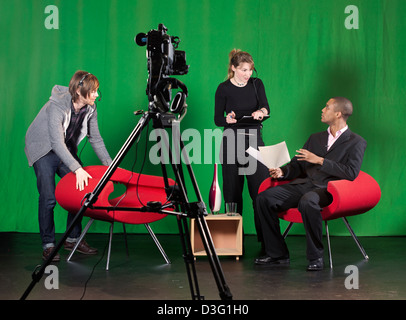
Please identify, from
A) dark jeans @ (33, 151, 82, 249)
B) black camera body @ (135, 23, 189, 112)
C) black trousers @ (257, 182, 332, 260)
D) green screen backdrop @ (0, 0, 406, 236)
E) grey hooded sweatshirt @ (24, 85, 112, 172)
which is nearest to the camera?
black camera body @ (135, 23, 189, 112)

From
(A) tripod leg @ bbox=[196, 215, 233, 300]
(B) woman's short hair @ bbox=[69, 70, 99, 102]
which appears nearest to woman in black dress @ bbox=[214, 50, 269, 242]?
(B) woman's short hair @ bbox=[69, 70, 99, 102]

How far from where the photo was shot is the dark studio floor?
2.60 m

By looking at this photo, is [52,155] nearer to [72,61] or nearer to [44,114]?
[44,114]

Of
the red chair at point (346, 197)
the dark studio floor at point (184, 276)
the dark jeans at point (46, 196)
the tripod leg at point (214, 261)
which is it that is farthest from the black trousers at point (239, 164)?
the tripod leg at point (214, 261)

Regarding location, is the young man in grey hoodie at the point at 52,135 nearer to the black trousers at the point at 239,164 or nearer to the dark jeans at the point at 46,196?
the dark jeans at the point at 46,196

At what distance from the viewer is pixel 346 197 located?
3373mm

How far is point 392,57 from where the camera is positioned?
16.5ft

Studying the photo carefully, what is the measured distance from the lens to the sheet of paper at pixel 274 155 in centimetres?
349

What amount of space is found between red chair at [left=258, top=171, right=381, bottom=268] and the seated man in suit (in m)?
0.07

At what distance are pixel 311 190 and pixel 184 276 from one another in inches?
44.3

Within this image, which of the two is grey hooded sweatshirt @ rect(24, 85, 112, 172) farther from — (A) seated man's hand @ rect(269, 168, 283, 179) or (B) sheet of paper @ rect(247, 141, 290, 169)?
(A) seated man's hand @ rect(269, 168, 283, 179)

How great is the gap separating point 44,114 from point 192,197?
1889 millimetres

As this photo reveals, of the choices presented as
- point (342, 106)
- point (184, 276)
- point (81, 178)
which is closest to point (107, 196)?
point (81, 178)
